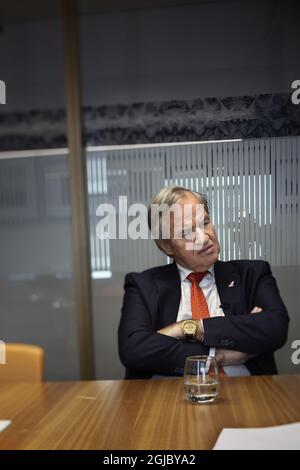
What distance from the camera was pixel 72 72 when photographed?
323cm

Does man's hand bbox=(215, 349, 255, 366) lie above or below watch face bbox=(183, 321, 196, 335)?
below

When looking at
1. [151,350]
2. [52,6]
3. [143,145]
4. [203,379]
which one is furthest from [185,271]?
[52,6]

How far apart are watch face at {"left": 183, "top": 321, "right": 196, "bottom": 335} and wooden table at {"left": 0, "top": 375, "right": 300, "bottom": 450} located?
0.30 metres

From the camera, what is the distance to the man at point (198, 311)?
1.78m

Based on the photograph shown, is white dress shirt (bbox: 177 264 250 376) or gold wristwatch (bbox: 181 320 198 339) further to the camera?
white dress shirt (bbox: 177 264 250 376)

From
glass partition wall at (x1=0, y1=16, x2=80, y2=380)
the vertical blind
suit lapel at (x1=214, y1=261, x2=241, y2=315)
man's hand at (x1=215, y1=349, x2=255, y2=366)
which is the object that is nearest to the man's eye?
suit lapel at (x1=214, y1=261, x2=241, y2=315)

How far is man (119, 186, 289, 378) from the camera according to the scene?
1776 mm

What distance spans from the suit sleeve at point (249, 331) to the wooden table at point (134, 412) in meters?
0.28

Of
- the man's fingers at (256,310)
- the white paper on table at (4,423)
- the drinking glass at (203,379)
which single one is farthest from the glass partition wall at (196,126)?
the white paper on table at (4,423)

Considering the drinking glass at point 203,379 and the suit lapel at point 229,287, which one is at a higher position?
the suit lapel at point 229,287

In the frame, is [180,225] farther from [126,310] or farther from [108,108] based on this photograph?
[108,108]

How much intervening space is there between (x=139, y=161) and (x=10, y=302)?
1313mm

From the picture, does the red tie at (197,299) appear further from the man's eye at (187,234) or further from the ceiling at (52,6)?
the ceiling at (52,6)

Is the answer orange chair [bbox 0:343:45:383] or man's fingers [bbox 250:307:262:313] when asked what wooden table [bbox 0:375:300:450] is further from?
man's fingers [bbox 250:307:262:313]
